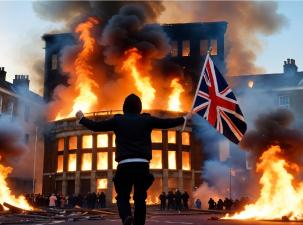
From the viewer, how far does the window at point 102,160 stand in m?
59.8

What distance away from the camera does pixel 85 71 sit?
213 ft

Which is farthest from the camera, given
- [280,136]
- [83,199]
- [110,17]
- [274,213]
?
[110,17]

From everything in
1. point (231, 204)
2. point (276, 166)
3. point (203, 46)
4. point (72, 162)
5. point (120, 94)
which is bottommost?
point (231, 204)

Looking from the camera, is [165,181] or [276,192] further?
[165,181]

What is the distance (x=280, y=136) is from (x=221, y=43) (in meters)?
44.2

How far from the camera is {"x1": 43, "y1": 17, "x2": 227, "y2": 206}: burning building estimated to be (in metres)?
59.8

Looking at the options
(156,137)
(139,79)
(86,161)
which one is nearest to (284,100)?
(156,137)

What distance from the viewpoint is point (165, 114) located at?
59.6 m

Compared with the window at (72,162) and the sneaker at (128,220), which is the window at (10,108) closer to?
the window at (72,162)

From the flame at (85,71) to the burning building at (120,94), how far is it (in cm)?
13

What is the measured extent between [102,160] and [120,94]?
34.4ft

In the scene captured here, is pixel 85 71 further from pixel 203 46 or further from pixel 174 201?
pixel 174 201

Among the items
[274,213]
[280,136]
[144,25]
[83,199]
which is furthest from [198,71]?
[274,213]

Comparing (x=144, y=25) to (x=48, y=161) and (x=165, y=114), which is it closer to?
(x=165, y=114)
